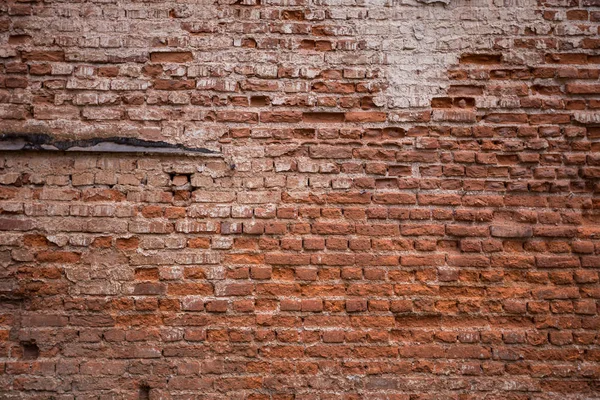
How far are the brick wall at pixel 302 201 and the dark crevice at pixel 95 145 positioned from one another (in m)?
0.02

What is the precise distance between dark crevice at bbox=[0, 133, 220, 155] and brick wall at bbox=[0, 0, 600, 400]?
0.02m

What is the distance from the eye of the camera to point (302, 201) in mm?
2812

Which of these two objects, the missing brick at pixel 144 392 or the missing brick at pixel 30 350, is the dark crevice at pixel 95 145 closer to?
the missing brick at pixel 30 350

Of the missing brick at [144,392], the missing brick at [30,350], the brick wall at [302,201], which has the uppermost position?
the brick wall at [302,201]

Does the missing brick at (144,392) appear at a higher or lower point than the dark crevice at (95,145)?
lower

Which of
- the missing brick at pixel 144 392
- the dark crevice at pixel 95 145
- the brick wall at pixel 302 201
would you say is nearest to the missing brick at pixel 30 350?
the brick wall at pixel 302 201

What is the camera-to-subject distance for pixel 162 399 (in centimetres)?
265

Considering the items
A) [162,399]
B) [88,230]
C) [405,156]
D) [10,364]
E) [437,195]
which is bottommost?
[162,399]

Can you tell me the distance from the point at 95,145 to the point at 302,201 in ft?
4.36

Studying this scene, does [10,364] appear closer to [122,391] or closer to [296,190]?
[122,391]

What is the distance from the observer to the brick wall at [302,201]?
106 inches

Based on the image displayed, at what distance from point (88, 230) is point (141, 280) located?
17.7 inches

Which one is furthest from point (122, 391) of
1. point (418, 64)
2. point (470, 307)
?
point (418, 64)

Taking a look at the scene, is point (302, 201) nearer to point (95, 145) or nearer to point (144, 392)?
point (95, 145)
